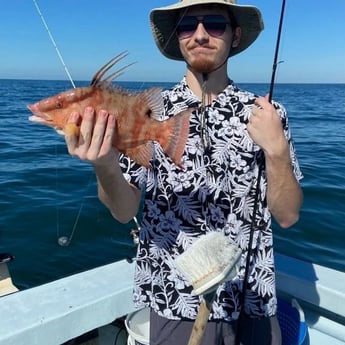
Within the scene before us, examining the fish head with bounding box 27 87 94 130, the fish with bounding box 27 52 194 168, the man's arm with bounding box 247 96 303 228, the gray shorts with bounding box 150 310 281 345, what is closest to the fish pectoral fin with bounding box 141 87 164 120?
the fish with bounding box 27 52 194 168

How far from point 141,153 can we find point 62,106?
1.17ft

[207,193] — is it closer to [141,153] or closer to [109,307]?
[141,153]

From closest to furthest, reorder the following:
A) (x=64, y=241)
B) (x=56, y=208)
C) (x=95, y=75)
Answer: (x=95, y=75) < (x=64, y=241) < (x=56, y=208)

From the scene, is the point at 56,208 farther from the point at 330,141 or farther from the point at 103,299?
the point at 330,141

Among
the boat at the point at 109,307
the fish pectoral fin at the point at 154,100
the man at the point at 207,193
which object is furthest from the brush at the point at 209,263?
the boat at the point at 109,307

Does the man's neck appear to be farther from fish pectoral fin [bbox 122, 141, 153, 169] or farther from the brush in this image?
the brush

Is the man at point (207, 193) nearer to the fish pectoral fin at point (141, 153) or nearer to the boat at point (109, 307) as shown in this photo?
the fish pectoral fin at point (141, 153)

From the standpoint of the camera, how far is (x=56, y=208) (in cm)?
709

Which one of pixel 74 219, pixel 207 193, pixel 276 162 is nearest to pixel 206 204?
pixel 207 193

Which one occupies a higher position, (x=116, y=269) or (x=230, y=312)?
(x=230, y=312)

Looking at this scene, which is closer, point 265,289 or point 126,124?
point 126,124

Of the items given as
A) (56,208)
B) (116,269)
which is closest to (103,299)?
(116,269)

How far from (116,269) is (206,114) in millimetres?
1298

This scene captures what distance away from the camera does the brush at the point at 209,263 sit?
154cm
